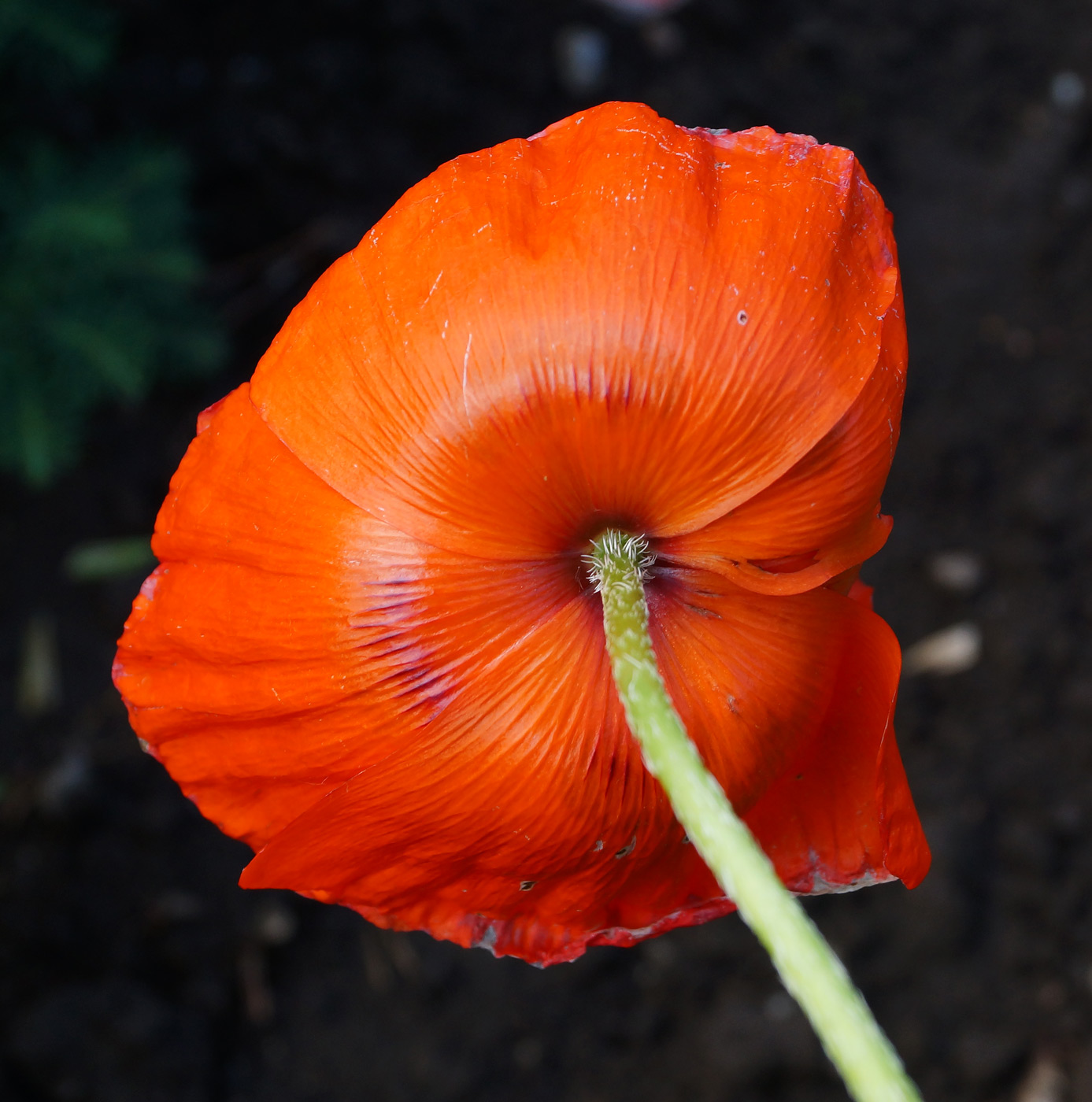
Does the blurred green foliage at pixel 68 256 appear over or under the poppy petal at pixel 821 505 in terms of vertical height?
over

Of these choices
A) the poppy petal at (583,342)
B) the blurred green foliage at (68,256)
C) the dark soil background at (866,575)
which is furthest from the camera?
the dark soil background at (866,575)

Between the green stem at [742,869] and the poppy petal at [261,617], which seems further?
the poppy petal at [261,617]

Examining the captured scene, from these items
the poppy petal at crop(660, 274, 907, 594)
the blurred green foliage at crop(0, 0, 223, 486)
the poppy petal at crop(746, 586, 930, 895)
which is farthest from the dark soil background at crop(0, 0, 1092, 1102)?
the poppy petal at crop(660, 274, 907, 594)

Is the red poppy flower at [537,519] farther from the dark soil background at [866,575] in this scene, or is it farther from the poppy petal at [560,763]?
the dark soil background at [866,575]

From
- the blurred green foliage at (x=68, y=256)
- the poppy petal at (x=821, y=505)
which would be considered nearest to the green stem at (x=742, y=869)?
the poppy petal at (x=821, y=505)

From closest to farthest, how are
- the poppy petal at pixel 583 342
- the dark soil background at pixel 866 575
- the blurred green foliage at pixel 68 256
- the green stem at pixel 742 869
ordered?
the green stem at pixel 742 869
the poppy petal at pixel 583 342
the blurred green foliage at pixel 68 256
the dark soil background at pixel 866 575

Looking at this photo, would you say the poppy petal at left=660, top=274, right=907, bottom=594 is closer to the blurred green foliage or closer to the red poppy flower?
the red poppy flower
